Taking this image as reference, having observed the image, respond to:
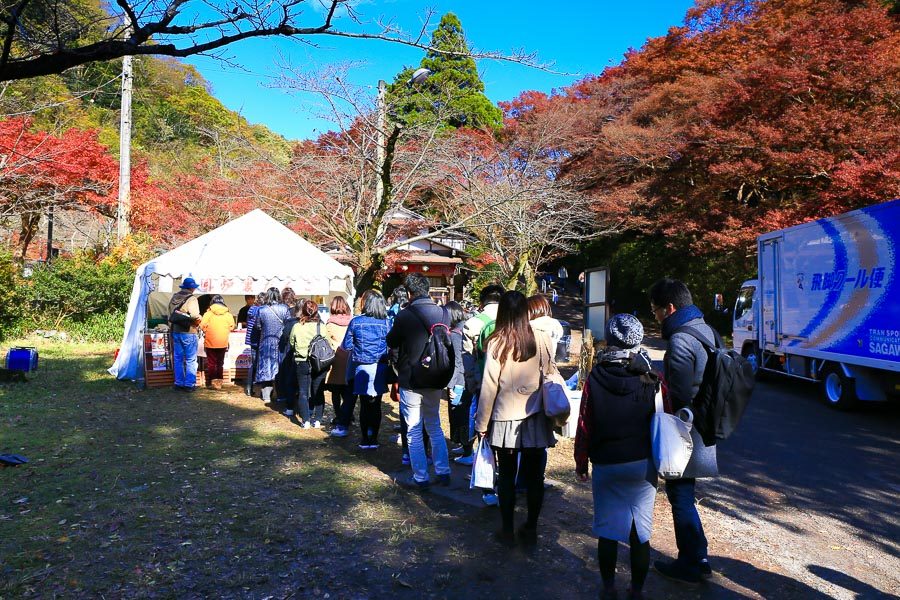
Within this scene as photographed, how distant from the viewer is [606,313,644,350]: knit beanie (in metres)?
3.17

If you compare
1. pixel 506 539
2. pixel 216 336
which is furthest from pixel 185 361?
pixel 506 539

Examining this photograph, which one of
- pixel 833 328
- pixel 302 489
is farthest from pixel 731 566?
pixel 833 328

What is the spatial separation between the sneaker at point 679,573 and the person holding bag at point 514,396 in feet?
2.82

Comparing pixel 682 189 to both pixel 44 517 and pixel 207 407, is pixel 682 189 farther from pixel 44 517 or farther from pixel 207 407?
pixel 44 517

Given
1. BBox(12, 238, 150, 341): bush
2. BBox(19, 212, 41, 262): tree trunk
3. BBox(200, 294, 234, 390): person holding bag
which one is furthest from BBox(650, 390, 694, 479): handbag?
BBox(19, 212, 41, 262): tree trunk

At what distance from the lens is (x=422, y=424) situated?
4.98 meters

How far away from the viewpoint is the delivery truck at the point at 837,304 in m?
7.75

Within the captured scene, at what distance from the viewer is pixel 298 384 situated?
7547mm

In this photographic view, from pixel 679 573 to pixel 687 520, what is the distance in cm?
32

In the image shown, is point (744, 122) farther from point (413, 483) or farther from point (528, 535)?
point (528, 535)

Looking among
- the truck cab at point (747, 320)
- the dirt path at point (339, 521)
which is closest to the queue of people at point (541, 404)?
the dirt path at point (339, 521)

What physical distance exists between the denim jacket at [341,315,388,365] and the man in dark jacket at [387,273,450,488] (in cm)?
83

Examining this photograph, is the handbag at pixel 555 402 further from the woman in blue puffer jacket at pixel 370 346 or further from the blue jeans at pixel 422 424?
the woman in blue puffer jacket at pixel 370 346

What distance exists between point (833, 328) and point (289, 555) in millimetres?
8511
